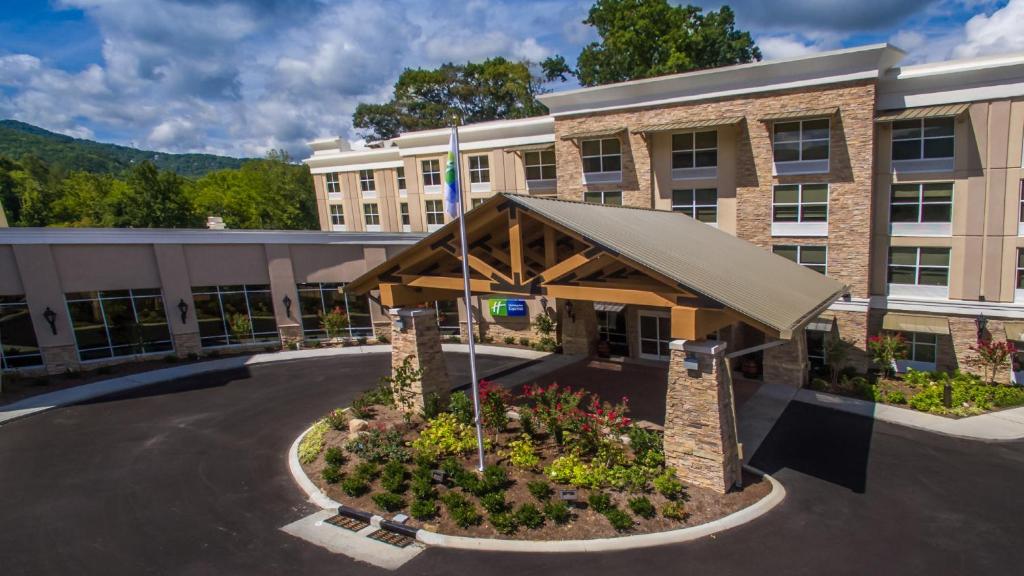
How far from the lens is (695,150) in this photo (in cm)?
2230

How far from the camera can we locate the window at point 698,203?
22.4 metres

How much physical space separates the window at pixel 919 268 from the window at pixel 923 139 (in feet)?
11.5

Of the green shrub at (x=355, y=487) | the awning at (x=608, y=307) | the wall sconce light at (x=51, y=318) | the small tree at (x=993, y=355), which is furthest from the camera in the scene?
the awning at (x=608, y=307)

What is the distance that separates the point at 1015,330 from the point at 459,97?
179 feet

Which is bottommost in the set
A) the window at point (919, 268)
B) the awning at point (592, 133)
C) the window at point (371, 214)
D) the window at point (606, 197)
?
the window at point (919, 268)

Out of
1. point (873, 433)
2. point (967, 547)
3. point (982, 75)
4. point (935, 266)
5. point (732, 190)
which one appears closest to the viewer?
point (967, 547)

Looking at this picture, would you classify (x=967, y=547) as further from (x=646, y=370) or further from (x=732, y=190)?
(x=732, y=190)

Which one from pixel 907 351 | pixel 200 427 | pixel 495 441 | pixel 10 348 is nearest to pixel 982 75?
pixel 907 351

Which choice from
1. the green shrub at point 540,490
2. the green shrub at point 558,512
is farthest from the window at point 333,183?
the green shrub at point 558,512

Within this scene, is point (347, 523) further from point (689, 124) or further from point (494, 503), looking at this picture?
point (689, 124)

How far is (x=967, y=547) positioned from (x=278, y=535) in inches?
486

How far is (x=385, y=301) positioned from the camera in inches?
595

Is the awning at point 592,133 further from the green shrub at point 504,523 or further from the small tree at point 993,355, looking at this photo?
the green shrub at point 504,523

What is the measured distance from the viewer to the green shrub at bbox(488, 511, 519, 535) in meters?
9.57
